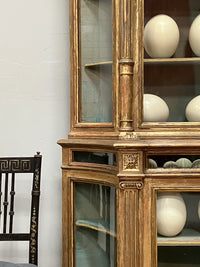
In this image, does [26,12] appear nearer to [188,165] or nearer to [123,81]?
[123,81]

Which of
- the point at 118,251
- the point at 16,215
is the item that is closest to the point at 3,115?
the point at 16,215

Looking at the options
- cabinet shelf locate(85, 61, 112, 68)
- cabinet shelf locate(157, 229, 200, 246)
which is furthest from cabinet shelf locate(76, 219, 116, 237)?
cabinet shelf locate(85, 61, 112, 68)

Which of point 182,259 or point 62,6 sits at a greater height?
point 62,6

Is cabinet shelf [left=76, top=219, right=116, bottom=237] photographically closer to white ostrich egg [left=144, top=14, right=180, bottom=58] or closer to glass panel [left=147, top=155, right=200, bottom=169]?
glass panel [left=147, top=155, right=200, bottom=169]

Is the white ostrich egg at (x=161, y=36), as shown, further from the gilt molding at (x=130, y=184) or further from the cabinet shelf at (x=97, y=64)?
the gilt molding at (x=130, y=184)

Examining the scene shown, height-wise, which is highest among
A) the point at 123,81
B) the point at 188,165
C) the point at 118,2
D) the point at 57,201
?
the point at 118,2

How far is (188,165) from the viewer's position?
1.61 metres

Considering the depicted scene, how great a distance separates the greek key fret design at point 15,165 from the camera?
1.91 m

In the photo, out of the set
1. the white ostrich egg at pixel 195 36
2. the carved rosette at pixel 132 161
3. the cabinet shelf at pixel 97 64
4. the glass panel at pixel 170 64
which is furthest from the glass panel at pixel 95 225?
the white ostrich egg at pixel 195 36

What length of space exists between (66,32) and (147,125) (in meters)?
0.67

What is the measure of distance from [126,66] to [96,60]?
17 cm

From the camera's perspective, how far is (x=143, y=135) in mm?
1629

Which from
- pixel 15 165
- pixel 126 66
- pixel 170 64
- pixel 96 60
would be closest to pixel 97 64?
pixel 96 60

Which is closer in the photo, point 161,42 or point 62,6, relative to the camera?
point 161,42
